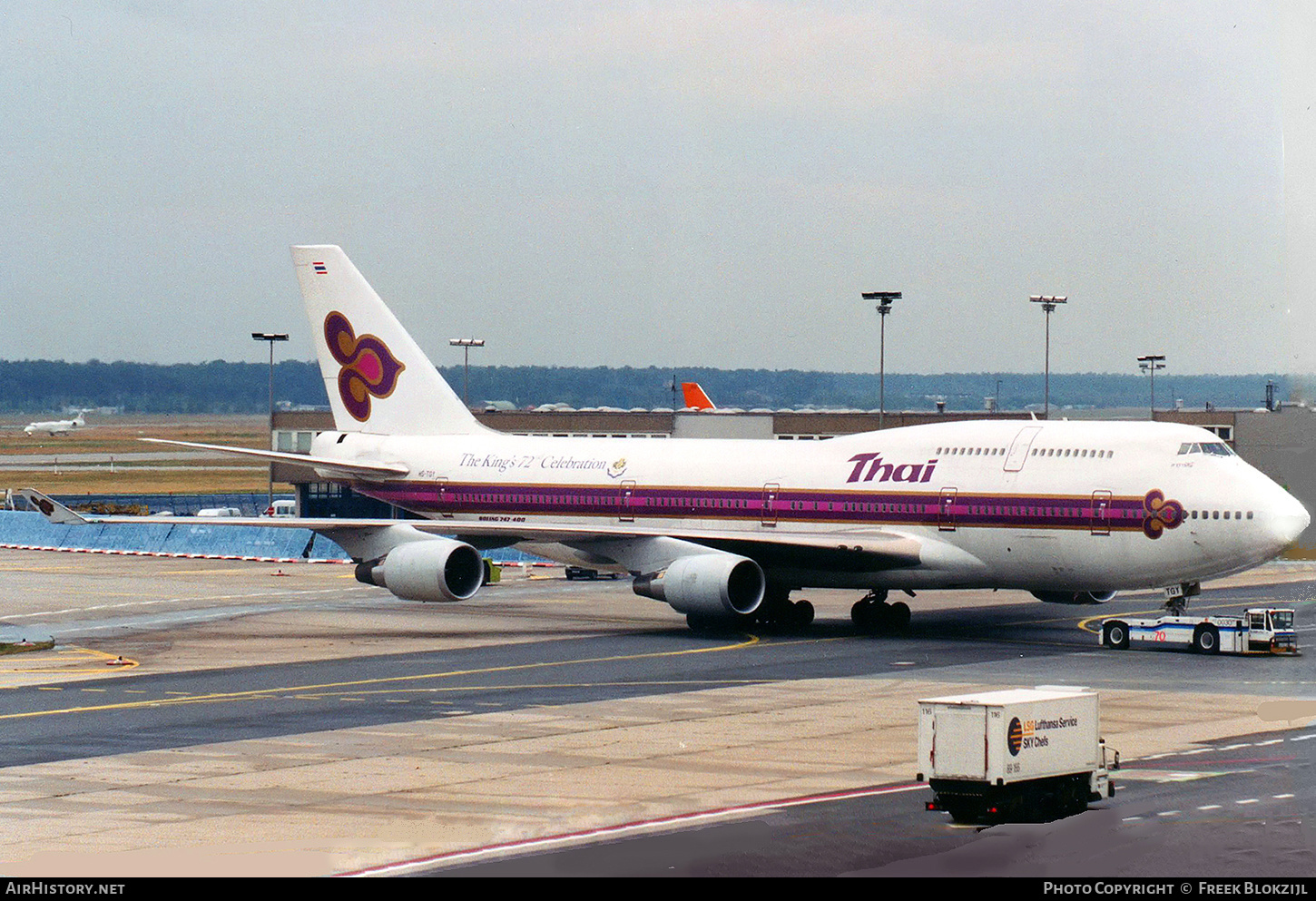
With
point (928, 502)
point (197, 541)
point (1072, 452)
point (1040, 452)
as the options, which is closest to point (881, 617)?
point (928, 502)

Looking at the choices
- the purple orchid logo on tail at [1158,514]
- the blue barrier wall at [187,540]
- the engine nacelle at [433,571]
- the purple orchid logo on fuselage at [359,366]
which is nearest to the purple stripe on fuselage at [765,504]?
the purple orchid logo on tail at [1158,514]

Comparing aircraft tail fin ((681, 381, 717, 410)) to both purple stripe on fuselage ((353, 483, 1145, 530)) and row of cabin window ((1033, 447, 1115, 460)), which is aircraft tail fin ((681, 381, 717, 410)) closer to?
purple stripe on fuselage ((353, 483, 1145, 530))

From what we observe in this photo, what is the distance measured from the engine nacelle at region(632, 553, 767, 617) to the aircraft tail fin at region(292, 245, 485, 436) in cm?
1475

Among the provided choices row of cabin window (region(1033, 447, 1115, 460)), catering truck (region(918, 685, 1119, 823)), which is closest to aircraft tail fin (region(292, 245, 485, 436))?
row of cabin window (region(1033, 447, 1115, 460))

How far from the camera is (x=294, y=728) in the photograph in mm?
34125

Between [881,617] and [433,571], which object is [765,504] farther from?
[433,571]

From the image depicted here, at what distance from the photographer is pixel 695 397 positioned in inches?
A: 4358

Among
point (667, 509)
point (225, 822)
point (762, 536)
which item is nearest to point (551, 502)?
point (667, 509)

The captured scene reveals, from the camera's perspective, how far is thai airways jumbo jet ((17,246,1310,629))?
4744cm

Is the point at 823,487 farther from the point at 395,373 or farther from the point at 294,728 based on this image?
the point at 294,728

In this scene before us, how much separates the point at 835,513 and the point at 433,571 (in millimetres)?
11816

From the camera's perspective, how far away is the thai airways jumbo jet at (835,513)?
47.4 m

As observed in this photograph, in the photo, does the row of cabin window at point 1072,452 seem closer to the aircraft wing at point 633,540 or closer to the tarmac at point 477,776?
the aircraft wing at point 633,540

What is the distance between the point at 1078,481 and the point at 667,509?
1299cm
